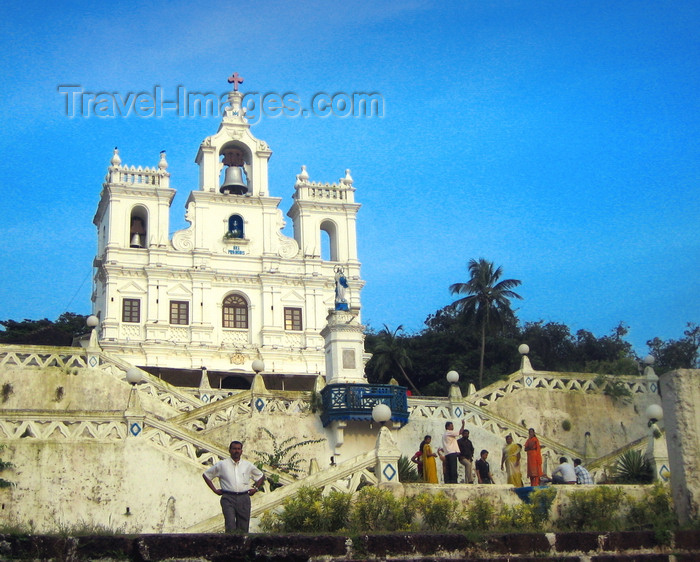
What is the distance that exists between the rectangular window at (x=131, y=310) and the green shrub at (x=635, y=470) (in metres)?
27.0

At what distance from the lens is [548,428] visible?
100 feet

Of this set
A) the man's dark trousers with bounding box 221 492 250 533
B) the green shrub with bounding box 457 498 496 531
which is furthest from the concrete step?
the green shrub with bounding box 457 498 496 531

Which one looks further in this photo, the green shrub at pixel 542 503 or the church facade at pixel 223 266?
the church facade at pixel 223 266

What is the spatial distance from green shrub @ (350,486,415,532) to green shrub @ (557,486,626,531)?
2370mm

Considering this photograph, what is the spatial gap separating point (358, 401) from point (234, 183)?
78.2 feet

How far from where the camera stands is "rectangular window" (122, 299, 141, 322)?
43.6 metres

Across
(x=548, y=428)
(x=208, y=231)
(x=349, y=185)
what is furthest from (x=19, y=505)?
(x=349, y=185)

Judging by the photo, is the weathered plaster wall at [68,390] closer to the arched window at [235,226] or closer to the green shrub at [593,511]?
the green shrub at [593,511]

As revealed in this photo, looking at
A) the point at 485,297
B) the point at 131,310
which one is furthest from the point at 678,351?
the point at 131,310

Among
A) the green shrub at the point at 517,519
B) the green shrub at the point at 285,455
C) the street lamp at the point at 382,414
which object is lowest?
the green shrub at the point at 517,519

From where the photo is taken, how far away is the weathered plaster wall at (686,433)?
1363 cm

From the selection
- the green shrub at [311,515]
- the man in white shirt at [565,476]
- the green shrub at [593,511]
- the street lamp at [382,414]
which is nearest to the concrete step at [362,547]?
the green shrub at [593,511]

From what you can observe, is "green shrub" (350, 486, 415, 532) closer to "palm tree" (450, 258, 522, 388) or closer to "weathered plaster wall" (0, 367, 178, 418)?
"weathered plaster wall" (0, 367, 178, 418)

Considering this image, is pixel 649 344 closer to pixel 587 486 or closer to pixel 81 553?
pixel 587 486
